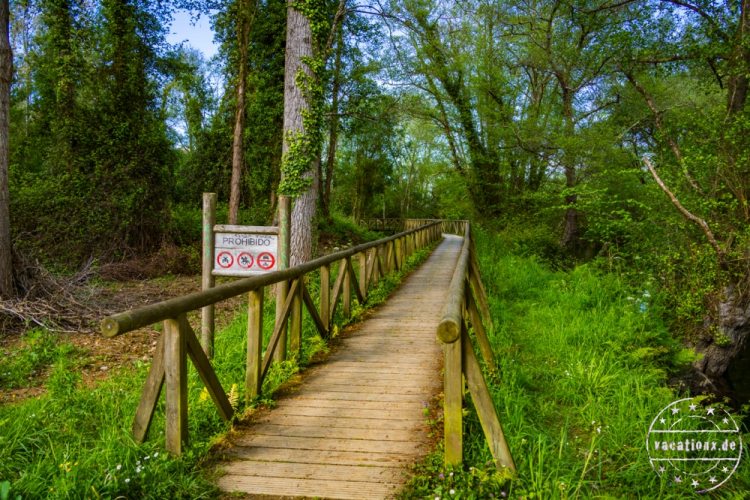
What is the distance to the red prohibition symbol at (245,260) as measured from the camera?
4.76 metres

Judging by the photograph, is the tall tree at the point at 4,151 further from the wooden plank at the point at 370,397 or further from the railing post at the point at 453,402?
the railing post at the point at 453,402

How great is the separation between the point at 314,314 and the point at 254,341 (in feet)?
4.40

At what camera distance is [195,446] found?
2.86m

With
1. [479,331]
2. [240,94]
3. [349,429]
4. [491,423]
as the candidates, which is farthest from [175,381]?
[240,94]

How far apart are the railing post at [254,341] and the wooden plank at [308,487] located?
3.44ft

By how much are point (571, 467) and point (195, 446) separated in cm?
243

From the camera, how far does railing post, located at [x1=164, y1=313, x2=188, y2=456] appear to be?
2.67m

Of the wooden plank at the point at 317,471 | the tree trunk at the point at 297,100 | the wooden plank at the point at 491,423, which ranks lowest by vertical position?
the wooden plank at the point at 317,471

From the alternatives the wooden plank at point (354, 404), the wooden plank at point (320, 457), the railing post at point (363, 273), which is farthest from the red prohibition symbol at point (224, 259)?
the railing post at point (363, 273)

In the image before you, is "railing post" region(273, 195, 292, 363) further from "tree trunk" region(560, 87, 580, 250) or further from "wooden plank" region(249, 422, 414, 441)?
"tree trunk" region(560, 87, 580, 250)

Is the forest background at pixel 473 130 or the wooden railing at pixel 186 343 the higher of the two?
the forest background at pixel 473 130

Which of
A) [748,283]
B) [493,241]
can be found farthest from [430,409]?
[493,241]

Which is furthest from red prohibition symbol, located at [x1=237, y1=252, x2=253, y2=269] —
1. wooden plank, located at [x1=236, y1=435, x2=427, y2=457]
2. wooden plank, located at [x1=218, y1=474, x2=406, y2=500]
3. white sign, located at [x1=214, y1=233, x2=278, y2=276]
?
wooden plank, located at [x1=218, y1=474, x2=406, y2=500]

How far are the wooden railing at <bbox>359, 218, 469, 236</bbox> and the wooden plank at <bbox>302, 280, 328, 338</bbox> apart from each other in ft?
74.0
